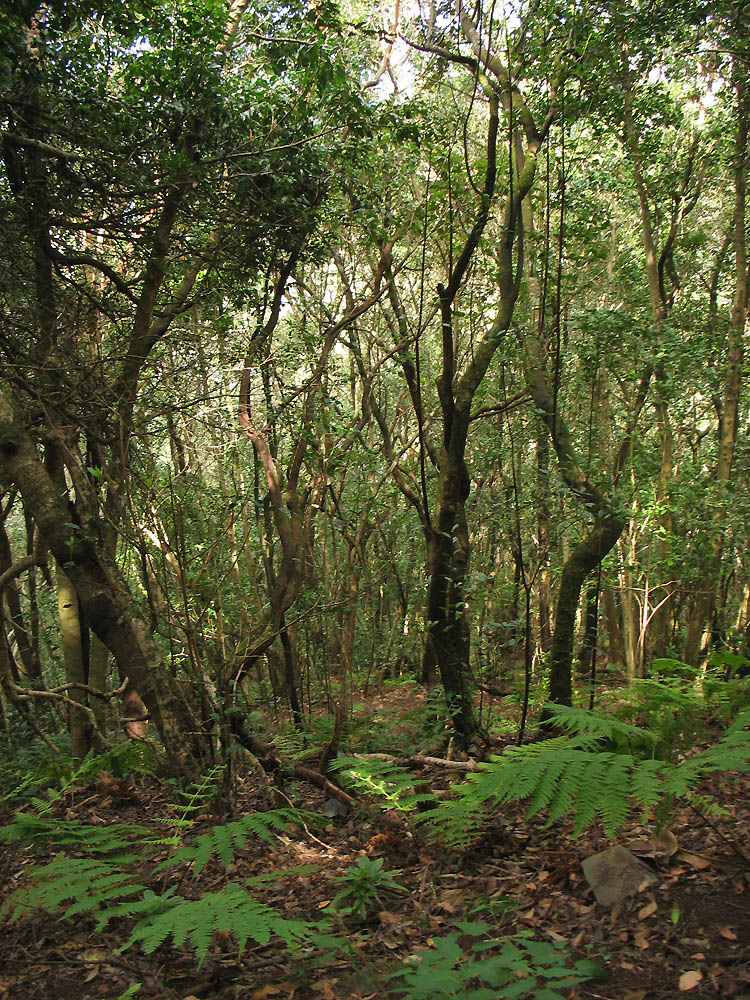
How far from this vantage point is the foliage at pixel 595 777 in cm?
257

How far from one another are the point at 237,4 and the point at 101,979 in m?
7.15

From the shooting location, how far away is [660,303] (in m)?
8.14

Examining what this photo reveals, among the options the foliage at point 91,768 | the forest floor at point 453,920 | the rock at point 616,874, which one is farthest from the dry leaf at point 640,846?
the foliage at point 91,768

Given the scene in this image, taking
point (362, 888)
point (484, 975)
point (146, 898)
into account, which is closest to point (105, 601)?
point (146, 898)

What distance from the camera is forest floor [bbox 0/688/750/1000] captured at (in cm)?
246

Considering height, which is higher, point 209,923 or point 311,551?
point 311,551

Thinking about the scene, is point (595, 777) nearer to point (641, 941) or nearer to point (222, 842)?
point (641, 941)

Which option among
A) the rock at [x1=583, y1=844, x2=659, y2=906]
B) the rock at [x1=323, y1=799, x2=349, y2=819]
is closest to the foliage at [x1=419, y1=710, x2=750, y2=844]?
the rock at [x1=583, y1=844, x2=659, y2=906]

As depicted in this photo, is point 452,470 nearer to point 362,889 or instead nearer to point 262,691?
point 362,889

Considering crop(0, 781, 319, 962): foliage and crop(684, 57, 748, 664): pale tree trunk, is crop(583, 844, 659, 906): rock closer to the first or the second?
crop(0, 781, 319, 962): foliage

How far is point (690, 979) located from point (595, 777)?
69 centimetres

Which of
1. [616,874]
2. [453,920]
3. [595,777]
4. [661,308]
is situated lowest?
[453,920]

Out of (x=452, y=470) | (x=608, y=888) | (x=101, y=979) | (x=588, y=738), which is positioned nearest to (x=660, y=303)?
(x=452, y=470)

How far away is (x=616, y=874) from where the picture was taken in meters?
3.06
